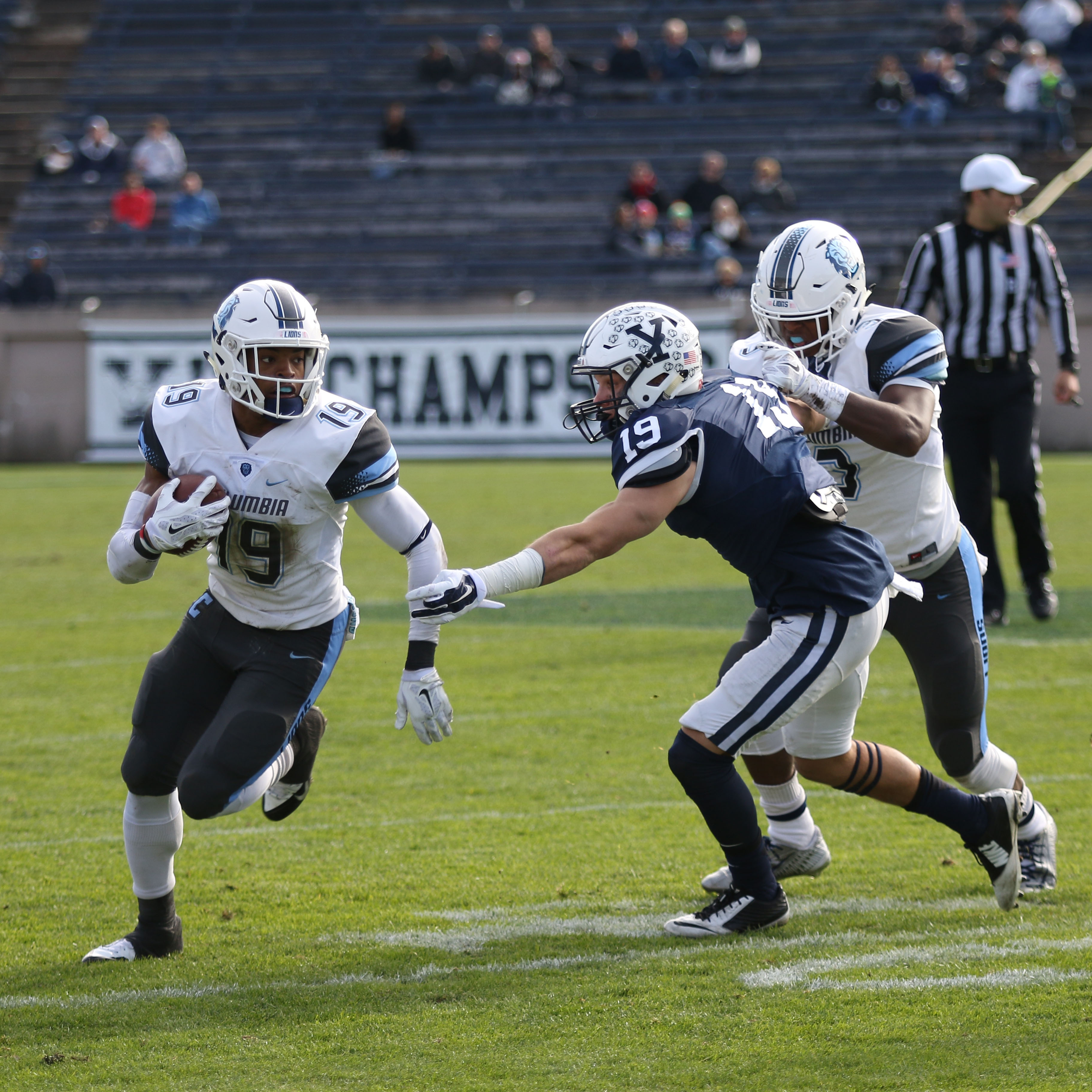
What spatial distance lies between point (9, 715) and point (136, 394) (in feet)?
37.0

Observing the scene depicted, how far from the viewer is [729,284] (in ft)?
54.4

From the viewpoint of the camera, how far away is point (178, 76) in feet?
70.7

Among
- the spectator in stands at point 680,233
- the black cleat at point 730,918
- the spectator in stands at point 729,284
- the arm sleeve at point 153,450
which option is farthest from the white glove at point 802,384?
the spectator in stands at point 680,233

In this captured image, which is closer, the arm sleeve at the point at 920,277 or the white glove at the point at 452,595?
Result: the white glove at the point at 452,595

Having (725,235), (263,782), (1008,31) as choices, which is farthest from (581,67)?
(263,782)

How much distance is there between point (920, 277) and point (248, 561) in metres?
3.96

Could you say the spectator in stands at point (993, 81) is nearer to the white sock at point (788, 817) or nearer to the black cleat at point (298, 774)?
the white sock at point (788, 817)

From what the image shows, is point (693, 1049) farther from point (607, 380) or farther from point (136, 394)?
point (136, 394)

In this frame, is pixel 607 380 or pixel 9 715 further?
pixel 9 715

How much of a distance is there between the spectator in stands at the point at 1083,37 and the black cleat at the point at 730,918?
56.5ft

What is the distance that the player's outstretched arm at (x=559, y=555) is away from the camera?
3.21 metres

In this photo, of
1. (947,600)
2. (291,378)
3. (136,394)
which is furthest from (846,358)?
(136,394)

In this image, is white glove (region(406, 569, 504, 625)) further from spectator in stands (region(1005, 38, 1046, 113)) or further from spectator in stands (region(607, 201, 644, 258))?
spectator in stands (region(1005, 38, 1046, 113))

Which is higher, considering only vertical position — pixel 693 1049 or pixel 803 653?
pixel 803 653
